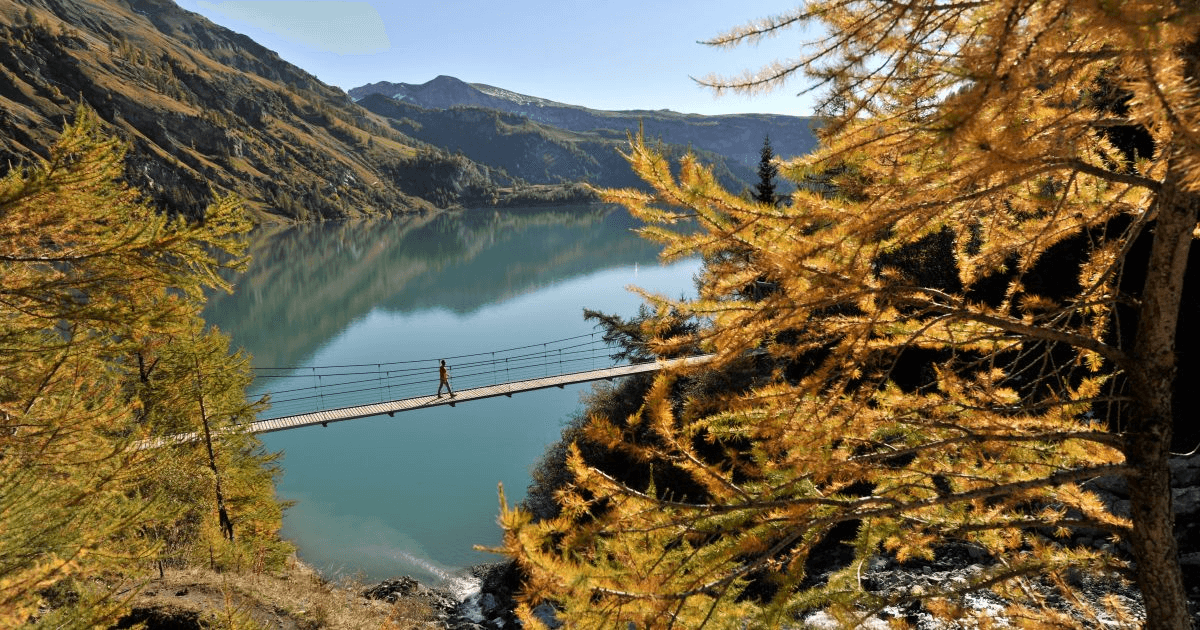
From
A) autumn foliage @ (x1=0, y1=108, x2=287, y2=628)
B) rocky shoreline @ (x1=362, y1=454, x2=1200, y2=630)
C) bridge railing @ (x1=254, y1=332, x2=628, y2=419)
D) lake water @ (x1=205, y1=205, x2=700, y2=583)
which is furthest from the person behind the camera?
bridge railing @ (x1=254, y1=332, x2=628, y2=419)

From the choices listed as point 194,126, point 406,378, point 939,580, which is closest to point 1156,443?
point 939,580

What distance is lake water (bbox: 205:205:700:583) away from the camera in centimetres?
1418

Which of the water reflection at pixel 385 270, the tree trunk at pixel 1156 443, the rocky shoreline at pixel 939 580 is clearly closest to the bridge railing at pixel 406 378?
the water reflection at pixel 385 270

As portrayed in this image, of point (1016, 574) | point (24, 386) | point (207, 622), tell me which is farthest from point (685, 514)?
point (207, 622)

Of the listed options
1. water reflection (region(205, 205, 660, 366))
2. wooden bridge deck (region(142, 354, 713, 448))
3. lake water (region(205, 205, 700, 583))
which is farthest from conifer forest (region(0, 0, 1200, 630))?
water reflection (region(205, 205, 660, 366))

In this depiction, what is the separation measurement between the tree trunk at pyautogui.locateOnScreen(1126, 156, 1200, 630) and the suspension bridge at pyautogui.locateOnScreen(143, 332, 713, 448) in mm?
1400

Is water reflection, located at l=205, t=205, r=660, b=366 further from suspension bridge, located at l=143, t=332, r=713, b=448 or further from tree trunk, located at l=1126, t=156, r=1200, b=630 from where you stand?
tree trunk, located at l=1126, t=156, r=1200, b=630

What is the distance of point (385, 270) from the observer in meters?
53.8

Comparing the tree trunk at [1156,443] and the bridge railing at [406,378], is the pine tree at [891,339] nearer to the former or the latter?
the tree trunk at [1156,443]

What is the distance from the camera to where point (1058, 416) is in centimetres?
224

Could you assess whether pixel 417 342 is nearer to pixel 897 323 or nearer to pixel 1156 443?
pixel 897 323

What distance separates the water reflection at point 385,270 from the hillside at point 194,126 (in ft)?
42.6

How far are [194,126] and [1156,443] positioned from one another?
117 meters

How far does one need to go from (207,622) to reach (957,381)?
6.49m
